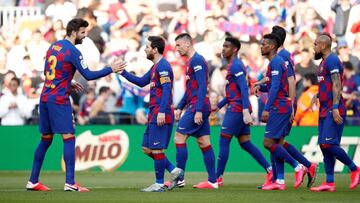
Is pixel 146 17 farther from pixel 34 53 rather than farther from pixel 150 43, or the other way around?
pixel 150 43

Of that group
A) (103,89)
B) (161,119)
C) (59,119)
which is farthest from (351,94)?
(59,119)

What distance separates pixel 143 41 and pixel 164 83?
36.3 ft

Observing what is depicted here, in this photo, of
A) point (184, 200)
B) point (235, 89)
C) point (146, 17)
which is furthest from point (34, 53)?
point (184, 200)

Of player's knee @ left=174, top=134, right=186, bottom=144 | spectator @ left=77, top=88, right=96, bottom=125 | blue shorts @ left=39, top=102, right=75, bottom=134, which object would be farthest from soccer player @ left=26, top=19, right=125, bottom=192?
spectator @ left=77, top=88, right=96, bottom=125

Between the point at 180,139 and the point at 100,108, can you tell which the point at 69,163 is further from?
the point at 100,108

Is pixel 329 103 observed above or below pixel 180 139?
above

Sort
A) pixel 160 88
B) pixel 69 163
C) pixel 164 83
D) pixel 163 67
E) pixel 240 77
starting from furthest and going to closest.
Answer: pixel 240 77
pixel 160 88
pixel 163 67
pixel 164 83
pixel 69 163

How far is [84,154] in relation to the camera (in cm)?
2417

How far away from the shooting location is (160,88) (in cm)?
1556

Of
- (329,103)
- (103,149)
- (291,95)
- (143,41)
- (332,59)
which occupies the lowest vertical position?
(103,149)

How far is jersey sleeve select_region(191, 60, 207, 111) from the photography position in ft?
52.4

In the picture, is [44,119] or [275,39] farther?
[275,39]

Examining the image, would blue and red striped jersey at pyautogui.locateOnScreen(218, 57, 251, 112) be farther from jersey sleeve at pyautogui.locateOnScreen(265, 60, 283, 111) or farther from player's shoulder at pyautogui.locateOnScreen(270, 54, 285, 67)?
player's shoulder at pyautogui.locateOnScreen(270, 54, 285, 67)

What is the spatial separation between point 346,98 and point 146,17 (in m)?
5.93
